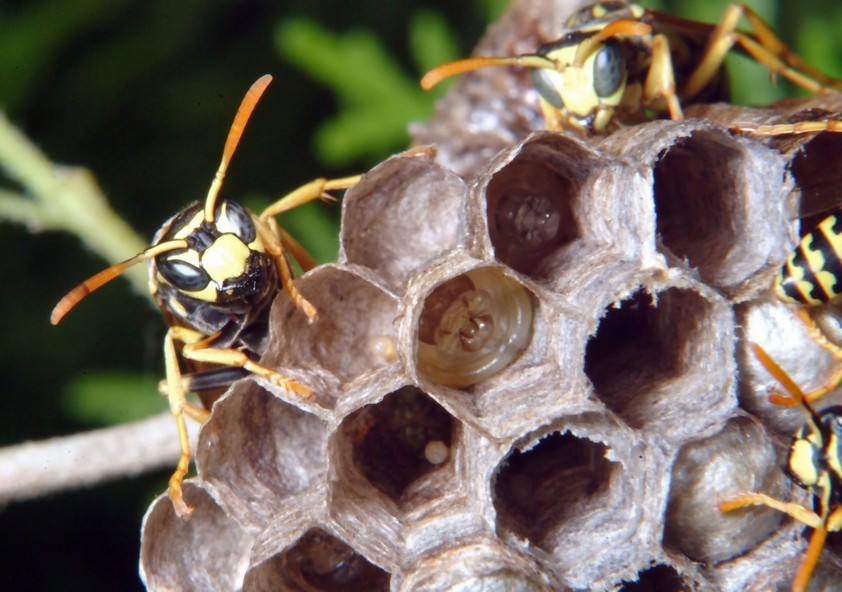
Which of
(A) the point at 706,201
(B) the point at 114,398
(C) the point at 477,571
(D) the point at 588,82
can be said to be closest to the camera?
(C) the point at 477,571

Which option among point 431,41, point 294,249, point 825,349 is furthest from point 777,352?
point 431,41

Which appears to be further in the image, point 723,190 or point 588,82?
point 588,82

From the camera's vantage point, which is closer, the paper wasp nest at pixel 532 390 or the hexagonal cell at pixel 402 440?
the paper wasp nest at pixel 532 390

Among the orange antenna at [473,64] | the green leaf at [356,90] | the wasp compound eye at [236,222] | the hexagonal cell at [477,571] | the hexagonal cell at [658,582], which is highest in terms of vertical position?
the green leaf at [356,90]

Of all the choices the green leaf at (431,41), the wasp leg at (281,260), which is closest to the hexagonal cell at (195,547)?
the wasp leg at (281,260)

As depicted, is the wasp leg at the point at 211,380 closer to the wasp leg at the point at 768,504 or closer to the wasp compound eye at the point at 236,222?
the wasp compound eye at the point at 236,222

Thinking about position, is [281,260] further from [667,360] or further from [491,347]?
[667,360]

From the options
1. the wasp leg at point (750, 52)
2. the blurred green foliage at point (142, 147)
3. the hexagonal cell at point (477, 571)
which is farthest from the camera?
the blurred green foliage at point (142, 147)

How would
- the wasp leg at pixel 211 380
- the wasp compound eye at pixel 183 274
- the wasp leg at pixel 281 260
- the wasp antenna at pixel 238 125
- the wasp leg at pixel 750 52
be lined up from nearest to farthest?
the wasp leg at pixel 281 260, the wasp antenna at pixel 238 125, the wasp compound eye at pixel 183 274, the wasp leg at pixel 211 380, the wasp leg at pixel 750 52

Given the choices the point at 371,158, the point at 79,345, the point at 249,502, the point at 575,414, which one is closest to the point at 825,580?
the point at 575,414
